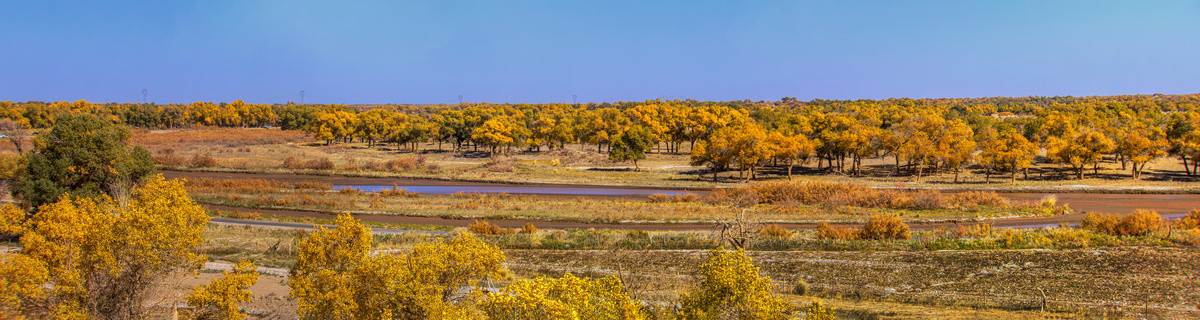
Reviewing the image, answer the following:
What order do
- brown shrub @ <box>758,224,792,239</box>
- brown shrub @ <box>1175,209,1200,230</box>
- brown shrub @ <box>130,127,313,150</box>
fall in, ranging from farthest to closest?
brown shrub @ <box>130,127,313,150</box>
brown shrub @ <box>1175,209,1200,230</box>
brown shrub @ <box>758,224,792,239</box>

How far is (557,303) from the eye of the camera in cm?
917

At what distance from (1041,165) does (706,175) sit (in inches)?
1410

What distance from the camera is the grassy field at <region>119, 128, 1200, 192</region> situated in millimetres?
55219

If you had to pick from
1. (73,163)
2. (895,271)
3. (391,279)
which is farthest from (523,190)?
(391,279)

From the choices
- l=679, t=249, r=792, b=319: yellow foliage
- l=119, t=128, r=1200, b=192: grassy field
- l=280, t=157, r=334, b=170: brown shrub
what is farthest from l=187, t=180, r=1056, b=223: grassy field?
l=679, t=249, r=792, b=319: yellow foliage

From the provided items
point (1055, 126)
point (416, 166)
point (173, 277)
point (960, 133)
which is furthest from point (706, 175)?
point (173, 277)

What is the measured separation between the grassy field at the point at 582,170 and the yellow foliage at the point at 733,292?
4687 cm

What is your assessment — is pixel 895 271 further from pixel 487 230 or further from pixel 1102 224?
pixel 487 230

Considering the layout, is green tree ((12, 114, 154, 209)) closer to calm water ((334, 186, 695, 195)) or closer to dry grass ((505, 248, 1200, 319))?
dry grass ((505, 248, 1200, 319))

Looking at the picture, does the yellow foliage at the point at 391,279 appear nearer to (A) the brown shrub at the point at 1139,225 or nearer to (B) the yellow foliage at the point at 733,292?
(B) the yellow foliage at the point at 733,292

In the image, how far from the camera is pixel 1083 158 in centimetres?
5644

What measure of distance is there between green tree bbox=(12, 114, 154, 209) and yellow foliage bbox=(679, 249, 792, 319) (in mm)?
32514

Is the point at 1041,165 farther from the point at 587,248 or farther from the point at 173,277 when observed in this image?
the point at 173,277

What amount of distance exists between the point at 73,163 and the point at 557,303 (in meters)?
34.3
